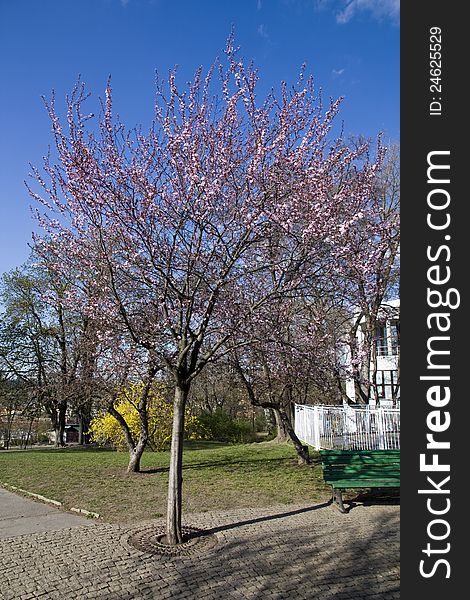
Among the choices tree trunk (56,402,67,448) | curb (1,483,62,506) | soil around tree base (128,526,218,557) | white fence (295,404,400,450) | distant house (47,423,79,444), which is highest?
white fence (295,404,400,450)

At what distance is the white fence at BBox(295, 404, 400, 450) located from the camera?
13.4 metres

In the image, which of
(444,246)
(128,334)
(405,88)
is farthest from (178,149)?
(444,246)

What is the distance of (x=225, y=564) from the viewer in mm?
5383

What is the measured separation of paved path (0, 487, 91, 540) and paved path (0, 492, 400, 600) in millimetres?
324

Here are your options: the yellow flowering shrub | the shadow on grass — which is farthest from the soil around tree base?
the yellow flowering shrub

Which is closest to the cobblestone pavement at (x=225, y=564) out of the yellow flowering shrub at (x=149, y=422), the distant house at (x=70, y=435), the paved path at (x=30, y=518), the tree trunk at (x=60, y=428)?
the paved path at (x=30, y=518)

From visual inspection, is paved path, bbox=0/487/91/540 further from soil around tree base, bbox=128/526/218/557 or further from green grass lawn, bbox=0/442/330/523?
soil around tree base, bbox=128/526/218/557

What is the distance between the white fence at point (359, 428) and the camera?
1340 cm

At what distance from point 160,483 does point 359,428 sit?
19.0 ft

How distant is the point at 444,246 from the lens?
12.1ft

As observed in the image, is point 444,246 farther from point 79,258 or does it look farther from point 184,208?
point 79,258

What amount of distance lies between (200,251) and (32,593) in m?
4.16

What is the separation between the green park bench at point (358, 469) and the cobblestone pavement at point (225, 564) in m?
0.65

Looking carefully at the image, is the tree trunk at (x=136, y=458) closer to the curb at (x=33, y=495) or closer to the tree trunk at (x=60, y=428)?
the curb at (x=33, y=495)
